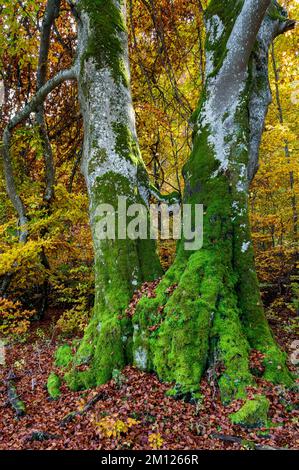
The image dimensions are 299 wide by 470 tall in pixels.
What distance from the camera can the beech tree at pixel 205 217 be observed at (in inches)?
147

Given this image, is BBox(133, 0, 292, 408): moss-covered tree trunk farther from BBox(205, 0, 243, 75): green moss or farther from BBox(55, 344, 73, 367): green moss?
BBox(55, 344, 73, 367): green moss

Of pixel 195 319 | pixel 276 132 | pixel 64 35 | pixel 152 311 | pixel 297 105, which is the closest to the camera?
pixel 195 319

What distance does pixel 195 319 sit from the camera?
3.79 m

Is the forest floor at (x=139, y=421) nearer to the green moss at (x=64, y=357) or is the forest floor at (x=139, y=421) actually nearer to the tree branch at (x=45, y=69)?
the green moss at (x=64, y=357)

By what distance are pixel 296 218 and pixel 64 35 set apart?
920 centimetres

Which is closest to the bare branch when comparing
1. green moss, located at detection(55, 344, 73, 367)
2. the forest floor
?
green moss, located at detection(55, 344, 73, 367)

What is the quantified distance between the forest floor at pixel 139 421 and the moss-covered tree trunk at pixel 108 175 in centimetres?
46

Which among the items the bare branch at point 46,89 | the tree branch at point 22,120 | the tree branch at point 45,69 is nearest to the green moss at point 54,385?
the tree branch at point 22,120

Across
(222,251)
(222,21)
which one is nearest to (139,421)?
(222,251)

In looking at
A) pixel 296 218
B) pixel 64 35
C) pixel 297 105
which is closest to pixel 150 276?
pixel 296 218

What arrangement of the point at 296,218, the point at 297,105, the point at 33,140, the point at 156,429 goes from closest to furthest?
the point at 156,429 → the point at 33,140 → the point at 296,218 → the point at 297,105

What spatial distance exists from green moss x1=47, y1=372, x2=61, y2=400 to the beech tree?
0.76ft

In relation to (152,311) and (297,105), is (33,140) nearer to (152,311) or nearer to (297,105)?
(152,311)

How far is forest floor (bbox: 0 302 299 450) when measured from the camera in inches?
114
